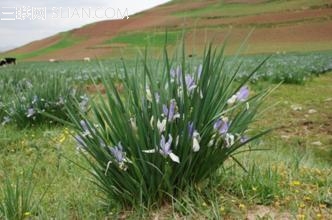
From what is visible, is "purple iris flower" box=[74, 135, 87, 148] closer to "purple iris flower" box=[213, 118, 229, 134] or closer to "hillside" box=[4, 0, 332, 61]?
"purple iris flower" box=[213, 118, 229, 134]

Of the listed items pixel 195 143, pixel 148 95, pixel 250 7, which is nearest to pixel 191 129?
pixel 195 143

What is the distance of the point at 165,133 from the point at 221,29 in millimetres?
36938

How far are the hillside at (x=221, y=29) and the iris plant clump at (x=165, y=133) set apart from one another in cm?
2511

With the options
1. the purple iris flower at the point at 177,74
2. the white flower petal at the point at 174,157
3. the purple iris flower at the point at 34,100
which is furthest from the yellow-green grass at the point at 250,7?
the white flower petal at the point at 174,157

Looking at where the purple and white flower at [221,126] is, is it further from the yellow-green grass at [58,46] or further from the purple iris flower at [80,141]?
the yellow-green grass at [58,46]

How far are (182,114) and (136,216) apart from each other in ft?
1.77

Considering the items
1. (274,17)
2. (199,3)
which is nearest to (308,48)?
(274,17)

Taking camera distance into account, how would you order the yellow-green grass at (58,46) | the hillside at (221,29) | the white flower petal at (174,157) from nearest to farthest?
the white flower petal at (174,157), the hillside at (221,29), the yellow-green grass at (58,46)

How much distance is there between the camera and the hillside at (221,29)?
34094 mm

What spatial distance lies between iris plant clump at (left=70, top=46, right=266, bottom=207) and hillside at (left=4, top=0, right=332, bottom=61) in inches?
988

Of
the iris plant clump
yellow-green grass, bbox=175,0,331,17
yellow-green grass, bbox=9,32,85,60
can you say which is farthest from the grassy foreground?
yellow-green grass, bbox=9,32,85,60

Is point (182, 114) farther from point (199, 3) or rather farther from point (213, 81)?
point (199, 3)

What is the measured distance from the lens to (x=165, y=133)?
2336 mm

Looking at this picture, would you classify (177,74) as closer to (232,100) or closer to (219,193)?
(232,100)
